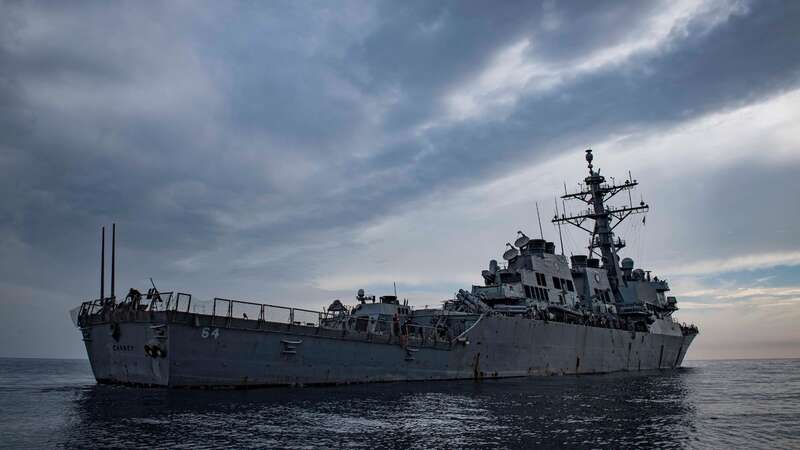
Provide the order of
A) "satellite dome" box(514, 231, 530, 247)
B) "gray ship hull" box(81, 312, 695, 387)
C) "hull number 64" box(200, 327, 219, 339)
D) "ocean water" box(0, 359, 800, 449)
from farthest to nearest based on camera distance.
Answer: "satellite dome" box(514, 231, 530, 247) → "hull number 64" box(200, 327, 219, 339) → "gray ship hull" box(81, 312, 695, 387) → "ocean water" box(0, 359, 800, 449)

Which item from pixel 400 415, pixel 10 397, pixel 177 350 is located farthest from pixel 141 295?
pixel 400 415

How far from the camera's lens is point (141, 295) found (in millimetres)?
23062

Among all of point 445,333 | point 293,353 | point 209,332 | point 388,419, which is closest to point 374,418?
point 388,419

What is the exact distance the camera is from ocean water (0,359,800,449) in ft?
44.8

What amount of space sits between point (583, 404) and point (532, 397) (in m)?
2.54

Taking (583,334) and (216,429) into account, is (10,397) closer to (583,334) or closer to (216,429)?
(216,429)

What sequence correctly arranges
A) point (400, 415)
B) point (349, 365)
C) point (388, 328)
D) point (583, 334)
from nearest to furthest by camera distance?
point (400, 415)
point (349, 365)
point (388, 328)
point (583, 334)

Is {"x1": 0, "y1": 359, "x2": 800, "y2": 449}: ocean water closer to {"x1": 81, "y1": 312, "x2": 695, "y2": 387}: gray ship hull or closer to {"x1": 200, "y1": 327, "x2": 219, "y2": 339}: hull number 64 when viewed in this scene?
{"x1": 81, "y1": 312, "x2": 695, "y2": 387}: gray ship hull

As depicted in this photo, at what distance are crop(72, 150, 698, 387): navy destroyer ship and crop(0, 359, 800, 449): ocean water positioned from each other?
3.74 ft

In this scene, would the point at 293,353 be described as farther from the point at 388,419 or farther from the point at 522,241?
the point at 522,241

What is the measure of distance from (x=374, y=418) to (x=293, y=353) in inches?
314

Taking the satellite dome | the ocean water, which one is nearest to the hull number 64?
the ocean water

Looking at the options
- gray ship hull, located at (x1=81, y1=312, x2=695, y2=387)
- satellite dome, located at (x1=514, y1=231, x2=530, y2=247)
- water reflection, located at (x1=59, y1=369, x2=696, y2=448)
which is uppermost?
satellite dome, located at (x1=514, y1=231, x2=530, y2=247)

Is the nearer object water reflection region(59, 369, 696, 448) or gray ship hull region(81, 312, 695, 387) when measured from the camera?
water reflection region(59, 369, 696, 448)
